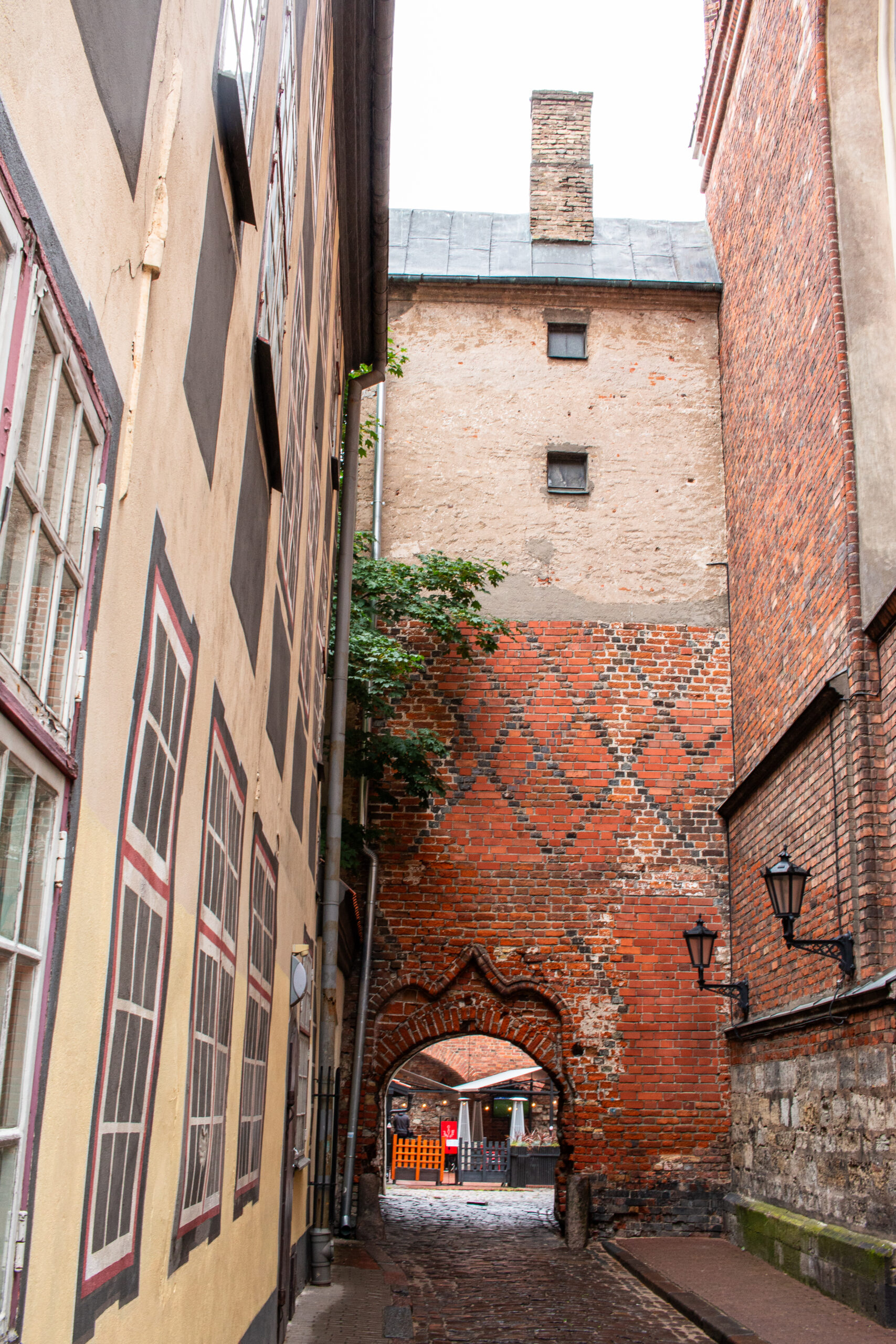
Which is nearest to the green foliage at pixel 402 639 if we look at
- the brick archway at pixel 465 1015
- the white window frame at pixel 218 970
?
the brick archway at pixel 465 1015

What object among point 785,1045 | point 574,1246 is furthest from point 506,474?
point 574,1246

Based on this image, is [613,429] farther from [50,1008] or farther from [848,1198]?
[50,1008]

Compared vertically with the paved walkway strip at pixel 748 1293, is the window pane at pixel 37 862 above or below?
above

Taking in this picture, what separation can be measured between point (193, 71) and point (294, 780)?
526 cm

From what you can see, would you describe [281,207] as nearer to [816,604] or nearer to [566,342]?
[816,604]

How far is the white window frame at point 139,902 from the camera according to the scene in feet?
8.17

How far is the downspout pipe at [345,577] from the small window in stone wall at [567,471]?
4.39 metres

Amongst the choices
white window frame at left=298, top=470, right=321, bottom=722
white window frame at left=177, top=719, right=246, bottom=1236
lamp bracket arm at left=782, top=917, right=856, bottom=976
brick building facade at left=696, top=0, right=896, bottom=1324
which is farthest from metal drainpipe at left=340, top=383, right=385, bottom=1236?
white window frame at left=177, top=719, right=246, bottom=1236

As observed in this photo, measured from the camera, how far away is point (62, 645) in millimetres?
2184

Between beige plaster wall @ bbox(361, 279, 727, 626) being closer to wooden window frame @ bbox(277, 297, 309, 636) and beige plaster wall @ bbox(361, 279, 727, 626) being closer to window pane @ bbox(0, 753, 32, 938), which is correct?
wooden window frame @ bbox(277, 297, 309, 636)

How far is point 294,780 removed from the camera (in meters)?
8.00

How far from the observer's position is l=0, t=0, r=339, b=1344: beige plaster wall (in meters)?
2.08

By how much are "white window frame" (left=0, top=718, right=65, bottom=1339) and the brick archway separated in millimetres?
12272

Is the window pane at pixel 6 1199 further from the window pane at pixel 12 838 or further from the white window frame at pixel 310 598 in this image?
the white window frame at pixel 310 598
